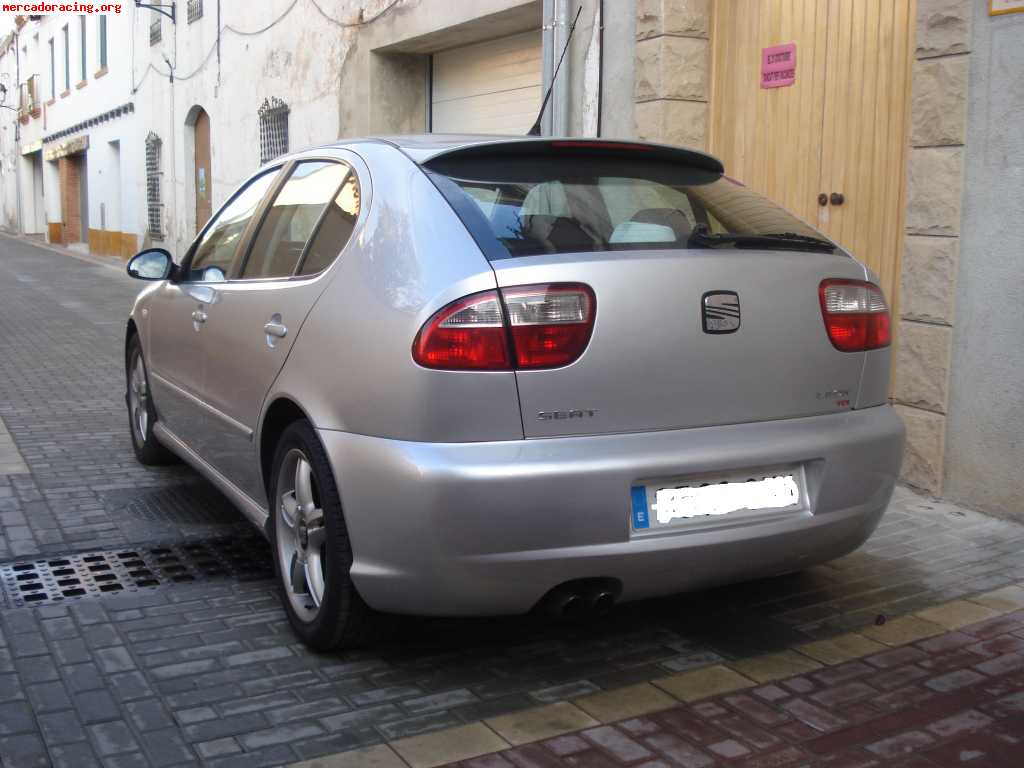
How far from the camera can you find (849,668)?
339 cm

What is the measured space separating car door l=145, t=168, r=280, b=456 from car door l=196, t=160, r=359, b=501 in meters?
0.13

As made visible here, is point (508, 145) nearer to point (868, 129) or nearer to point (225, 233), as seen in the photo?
point (225, 233)

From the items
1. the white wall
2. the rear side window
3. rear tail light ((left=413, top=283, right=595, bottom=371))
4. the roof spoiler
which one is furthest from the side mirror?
the white wall

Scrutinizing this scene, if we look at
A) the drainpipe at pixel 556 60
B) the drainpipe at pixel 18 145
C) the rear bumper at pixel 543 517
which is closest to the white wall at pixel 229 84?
the drainpipe at pixel 556 60

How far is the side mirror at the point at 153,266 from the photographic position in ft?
16.4

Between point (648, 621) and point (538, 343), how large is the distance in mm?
1304

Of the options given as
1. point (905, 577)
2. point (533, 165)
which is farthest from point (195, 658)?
point (905, 577)

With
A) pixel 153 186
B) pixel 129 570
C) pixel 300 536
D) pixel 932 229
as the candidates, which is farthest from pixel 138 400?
pixel 153 186

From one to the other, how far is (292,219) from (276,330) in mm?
571

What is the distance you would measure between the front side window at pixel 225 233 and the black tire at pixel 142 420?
0.95 m

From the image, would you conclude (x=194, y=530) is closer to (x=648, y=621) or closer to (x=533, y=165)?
(x=648, y=621)

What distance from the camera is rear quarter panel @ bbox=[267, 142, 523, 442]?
2.91 meters

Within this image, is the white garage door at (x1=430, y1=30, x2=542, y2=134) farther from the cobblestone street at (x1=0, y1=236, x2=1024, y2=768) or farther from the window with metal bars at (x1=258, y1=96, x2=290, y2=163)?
the cobblestone street at (x1=0, y1=236, x2=1024, y2=768)

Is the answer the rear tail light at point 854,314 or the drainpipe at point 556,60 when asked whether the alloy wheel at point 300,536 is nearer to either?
the rear tail light at point 854,314
